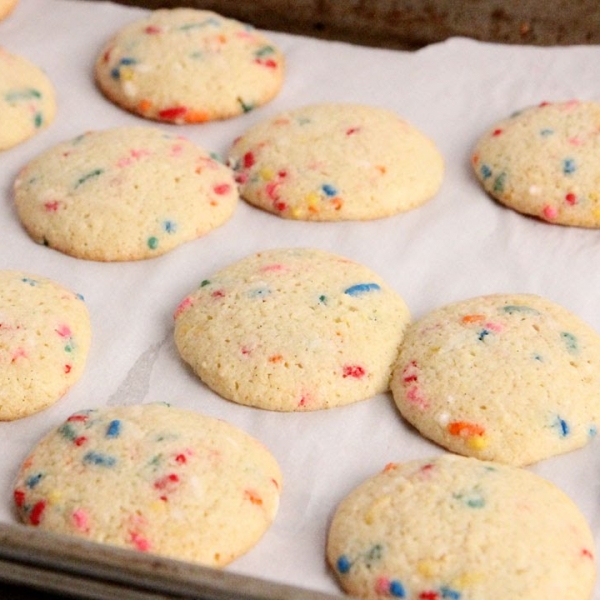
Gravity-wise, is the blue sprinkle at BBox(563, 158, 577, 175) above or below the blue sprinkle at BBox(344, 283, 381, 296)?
above

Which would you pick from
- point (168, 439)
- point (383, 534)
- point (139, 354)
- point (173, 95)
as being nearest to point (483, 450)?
point (383, 534)

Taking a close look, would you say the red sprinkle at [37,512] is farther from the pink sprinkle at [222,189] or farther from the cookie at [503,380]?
the pink sprinkle at [222,189]

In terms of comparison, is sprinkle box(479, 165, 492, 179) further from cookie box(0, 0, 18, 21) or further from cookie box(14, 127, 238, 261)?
cookie box(0, 0, 18, 21)

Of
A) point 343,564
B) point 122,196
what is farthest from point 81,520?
point 122,196

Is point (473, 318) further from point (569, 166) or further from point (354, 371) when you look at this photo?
point (569, 166)

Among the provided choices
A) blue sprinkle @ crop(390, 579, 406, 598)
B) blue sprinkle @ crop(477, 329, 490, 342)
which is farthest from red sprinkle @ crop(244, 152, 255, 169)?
blue sprinkle @ crop(390, 579, 406, 598)

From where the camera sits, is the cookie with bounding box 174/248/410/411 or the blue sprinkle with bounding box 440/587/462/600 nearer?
the blue sprinkle with bounding box 440/587/462/600
